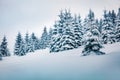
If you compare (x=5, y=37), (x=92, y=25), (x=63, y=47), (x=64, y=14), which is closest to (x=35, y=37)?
(x=5, y=37)

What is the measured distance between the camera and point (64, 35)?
30.5m

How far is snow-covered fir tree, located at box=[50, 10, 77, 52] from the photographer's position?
30.0m

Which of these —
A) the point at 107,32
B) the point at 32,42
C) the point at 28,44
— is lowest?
the point at 107,32

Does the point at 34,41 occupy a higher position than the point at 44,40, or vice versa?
the point at 44,40

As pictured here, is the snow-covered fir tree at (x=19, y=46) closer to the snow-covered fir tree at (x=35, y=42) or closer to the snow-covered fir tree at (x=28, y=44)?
the snow-covered fir tree at (x=28, y=44)

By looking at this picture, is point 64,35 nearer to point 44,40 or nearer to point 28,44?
point 28,44

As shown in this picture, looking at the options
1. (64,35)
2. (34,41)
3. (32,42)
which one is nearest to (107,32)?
(64,35)

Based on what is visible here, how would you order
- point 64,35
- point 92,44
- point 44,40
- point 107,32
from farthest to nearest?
point 44,40, point 107,32, point 64,35, point 92,44

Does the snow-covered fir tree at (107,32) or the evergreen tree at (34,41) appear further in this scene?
the evergreen tree at (34,41)

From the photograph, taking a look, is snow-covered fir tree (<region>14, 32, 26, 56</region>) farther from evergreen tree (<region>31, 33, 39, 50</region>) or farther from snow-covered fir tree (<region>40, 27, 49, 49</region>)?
snow-covered fir tree (<region>40, 27, 49, 49</region>)

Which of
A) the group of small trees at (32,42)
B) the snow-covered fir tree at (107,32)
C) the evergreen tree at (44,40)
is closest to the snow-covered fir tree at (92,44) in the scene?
the snow-covered fir tree at (107,32)

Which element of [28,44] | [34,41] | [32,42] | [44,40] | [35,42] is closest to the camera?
[28,44]

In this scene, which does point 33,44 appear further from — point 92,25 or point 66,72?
point 66,72

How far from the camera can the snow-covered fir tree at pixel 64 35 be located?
3000cm
